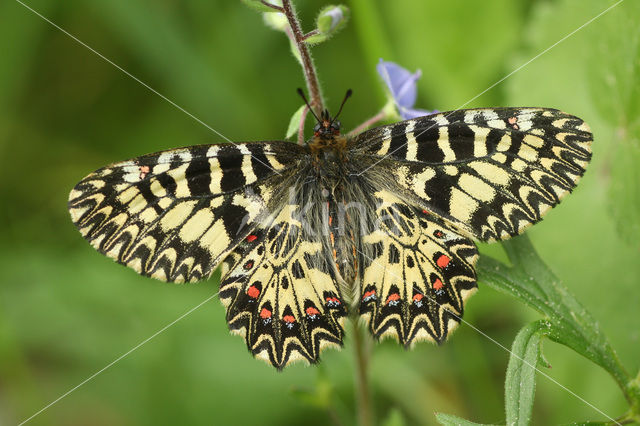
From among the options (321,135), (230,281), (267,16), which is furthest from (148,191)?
(267,16)

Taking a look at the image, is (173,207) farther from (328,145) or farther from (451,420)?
(451,420)

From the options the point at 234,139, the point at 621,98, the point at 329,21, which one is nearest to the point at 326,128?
the point at 329,21

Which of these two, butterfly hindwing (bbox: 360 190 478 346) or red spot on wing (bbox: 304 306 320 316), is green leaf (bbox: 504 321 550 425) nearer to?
butterfly hindwing (bbox: 360 190 478 346)

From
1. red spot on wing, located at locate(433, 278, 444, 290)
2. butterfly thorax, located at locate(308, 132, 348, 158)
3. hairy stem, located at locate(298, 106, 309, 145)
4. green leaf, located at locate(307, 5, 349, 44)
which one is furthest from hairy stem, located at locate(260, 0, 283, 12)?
red spot on wing, located at locate(433, 278, 444, 290)

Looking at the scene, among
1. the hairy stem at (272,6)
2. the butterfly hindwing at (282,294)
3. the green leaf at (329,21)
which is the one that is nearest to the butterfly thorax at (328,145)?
the butterfly hindwing at (282,294)

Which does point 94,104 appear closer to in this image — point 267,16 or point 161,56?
point 161,56

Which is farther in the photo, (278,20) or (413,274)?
(278,20)
